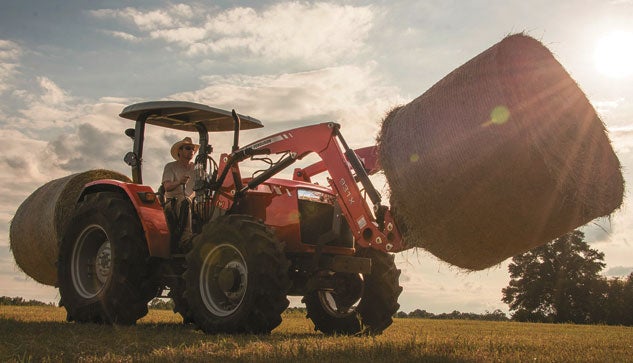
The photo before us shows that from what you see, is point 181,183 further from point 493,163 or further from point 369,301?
point 493,163

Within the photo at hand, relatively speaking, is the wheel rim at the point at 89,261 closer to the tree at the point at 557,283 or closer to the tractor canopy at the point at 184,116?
the tractor canopy at the point at 184,116

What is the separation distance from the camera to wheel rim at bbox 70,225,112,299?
365 inches

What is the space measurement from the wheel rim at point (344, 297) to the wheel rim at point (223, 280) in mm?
1451

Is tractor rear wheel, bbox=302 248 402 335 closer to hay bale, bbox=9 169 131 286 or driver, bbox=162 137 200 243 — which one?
driver, bbox=162 137 200 243

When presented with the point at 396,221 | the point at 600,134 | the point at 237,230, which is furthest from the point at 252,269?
the point at 600,134

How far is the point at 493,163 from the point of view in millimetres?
5941

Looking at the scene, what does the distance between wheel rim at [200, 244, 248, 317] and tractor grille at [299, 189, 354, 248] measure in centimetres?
95

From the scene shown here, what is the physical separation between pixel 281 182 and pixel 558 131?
3279mm

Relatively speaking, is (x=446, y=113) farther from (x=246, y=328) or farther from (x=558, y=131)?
(x=246, y=328)

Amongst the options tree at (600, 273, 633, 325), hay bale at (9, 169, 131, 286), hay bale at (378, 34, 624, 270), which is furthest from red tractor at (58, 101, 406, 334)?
tree at (600, 273, 633, 325)

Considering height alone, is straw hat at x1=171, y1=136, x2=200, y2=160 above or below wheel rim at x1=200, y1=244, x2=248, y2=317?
above

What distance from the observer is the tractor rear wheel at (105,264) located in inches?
333

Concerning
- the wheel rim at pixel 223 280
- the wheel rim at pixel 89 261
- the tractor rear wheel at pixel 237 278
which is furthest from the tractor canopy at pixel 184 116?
the wheel rim at pixel 223 280

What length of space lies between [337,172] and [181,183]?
2.40m
